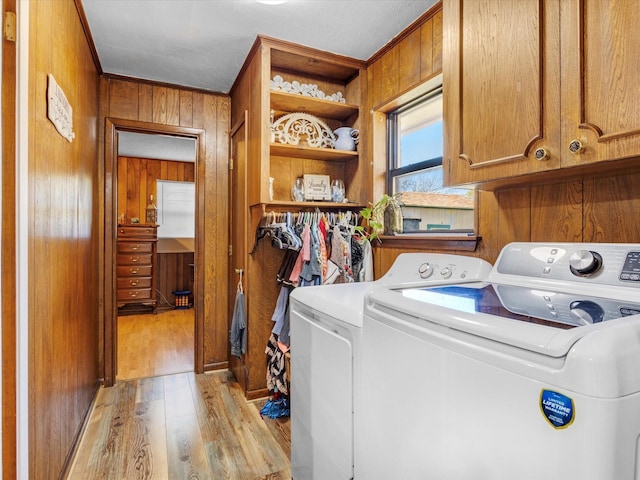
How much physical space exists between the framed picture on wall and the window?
0.43 meters

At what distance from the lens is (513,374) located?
625mm

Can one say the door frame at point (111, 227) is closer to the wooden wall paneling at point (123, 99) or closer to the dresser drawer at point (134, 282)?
the wooden wall paneling at point (123, 99)

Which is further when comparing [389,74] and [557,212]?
[389,74]

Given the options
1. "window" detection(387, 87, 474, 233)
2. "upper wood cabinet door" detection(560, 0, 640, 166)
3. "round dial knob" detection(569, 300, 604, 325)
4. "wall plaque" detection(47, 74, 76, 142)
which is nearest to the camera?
"round dial knob" detection(569, 300, 604, 325)

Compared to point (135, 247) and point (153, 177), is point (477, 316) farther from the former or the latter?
point (153, 177)

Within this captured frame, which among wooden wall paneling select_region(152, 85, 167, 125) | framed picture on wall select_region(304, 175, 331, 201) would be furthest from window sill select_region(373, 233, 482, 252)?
wooden wall paneling select_region(152, 85, 167, 125)

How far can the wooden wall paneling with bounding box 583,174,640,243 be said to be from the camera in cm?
109

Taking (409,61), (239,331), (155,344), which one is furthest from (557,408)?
(155,344)

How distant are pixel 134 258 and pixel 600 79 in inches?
207

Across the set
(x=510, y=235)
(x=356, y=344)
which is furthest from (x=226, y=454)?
(x=510, y=235)

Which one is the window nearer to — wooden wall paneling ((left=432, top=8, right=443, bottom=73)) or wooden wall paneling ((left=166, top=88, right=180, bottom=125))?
wooden wall paneling ((left=432, top=8, right=443, bottom=73))

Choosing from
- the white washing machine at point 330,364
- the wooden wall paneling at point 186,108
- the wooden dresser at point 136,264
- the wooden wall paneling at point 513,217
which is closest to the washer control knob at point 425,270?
the white washing machine at point 330,364

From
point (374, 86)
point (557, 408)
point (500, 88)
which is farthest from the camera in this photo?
point (374, 86)
